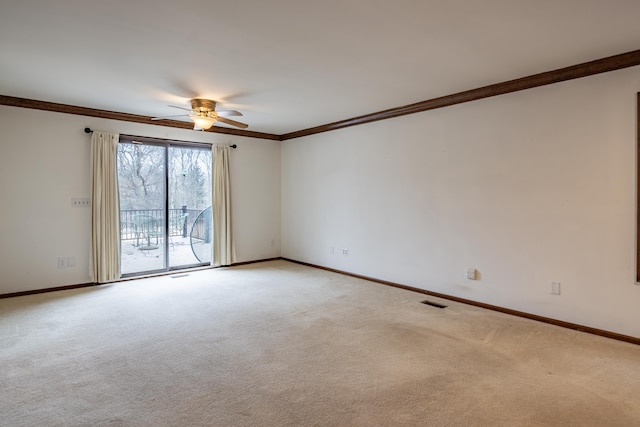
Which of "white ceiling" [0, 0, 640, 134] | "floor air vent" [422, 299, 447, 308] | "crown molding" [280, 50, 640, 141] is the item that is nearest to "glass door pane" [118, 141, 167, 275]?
"white ceiling" [0, 0, 640, 134]

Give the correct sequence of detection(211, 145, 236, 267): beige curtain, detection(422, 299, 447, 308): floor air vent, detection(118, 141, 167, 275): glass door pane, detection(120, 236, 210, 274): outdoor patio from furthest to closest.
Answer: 1. detection(211, 145, 236, 267): beige curtain
2. detection(120, 236, 210, 274): outdoor patio
3. detection(118, 141, 167, 275): glass door pane
4. detection(422, 299, 447, 308): floor air vent

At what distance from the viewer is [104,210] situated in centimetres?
508

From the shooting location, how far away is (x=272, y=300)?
14.4ft

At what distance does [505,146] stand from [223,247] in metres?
4.61

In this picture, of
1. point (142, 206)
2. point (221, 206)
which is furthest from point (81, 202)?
point (221, 206)

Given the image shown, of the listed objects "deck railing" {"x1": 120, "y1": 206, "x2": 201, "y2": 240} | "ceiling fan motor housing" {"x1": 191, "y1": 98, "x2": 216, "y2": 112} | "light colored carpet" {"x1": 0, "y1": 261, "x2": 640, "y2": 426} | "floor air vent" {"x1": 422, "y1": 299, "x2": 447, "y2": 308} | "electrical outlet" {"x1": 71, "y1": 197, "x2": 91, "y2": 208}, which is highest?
"ceiling fan motor housing" {"x1": 191, "y1": 98, "x2": 216, "y2": 112}

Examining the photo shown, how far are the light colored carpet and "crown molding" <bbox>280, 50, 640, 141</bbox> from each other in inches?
94.3

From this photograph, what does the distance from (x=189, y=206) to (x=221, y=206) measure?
1.75ft

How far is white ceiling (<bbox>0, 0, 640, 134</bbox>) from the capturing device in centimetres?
234

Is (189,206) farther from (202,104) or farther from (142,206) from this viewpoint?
(202,104)

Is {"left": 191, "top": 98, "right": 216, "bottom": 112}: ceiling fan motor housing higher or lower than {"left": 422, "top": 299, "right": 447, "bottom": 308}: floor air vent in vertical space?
higher

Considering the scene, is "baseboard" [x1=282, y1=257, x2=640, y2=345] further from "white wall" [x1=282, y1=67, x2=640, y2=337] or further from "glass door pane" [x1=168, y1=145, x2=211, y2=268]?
"glass door pane" [x1=168, y1=145, x2=211, y2=268]

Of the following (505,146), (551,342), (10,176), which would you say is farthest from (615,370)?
(10,176)

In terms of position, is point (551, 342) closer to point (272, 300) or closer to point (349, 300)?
point (349, 300)
